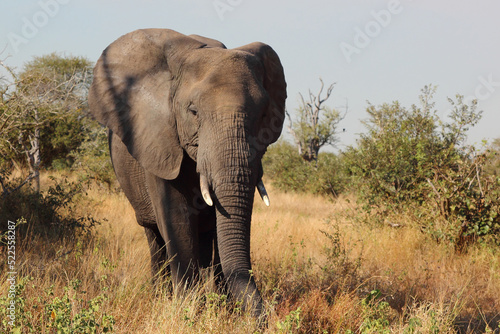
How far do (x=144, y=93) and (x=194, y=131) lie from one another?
2.41 ft

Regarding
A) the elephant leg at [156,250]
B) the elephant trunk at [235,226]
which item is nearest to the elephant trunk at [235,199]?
the elephant trunk at [235,226]

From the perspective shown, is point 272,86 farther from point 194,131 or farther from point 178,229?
point 178,229

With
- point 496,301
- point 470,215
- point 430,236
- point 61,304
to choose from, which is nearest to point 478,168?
point 470,215

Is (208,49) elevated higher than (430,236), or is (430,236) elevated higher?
(208,49)

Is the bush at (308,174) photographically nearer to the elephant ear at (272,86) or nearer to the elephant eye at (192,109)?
the elephant ear at (272,86)

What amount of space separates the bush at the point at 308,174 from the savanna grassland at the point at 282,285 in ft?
20.9

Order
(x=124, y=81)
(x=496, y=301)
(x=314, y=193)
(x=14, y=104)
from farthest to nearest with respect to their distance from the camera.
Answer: (x=314, y=193), (x=14, y=104), (x=496, y=301), (x=124, y=81)

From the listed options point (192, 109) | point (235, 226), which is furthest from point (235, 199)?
point (192, 109)

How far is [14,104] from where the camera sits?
6414mm

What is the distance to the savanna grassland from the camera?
11.8 feet

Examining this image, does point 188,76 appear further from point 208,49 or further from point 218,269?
point 218,269

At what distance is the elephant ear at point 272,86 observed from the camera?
4406 mm

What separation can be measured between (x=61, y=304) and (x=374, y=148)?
6793 mm

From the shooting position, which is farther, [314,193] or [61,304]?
[314,193]
